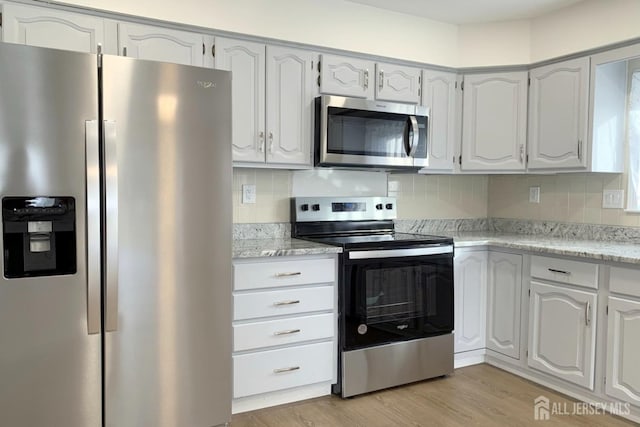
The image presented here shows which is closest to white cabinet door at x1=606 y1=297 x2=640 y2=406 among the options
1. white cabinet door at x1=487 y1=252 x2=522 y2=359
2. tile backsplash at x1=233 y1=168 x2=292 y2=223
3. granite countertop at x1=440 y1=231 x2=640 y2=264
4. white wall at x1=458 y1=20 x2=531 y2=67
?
granite countertop at x1=440 y1=231 x2=640 y2=264

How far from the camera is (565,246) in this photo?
2900 millimetres

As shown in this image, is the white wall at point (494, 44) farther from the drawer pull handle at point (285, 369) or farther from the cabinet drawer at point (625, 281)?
the drawer pull handle at point (285, 369)

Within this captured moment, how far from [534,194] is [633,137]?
30.0 inches

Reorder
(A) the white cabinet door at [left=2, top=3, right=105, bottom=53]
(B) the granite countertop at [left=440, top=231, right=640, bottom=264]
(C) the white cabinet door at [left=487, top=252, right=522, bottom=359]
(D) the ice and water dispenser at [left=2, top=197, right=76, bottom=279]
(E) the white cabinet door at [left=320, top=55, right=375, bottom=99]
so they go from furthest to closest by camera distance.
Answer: (C) the white cabinet door at [left=487, top=252, right=522, bottom=359] → (E) the white cabinet door at [left=320, top=55, right=375, bottom=99] → (B) the granite countertop at [left=440, top=231, right=640, bottom=264] → (A) the white cabinet door at [left=2, top=3, right=105, bottom=53] → (D) the ice and water dispenser at [left=2, top=197, right=76, bottom=279]

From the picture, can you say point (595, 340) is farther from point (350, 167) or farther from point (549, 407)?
point (350, 167)

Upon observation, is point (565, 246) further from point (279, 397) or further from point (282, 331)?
point (279, 397)

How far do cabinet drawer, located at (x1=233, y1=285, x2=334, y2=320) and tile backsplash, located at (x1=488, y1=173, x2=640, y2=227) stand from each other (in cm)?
189

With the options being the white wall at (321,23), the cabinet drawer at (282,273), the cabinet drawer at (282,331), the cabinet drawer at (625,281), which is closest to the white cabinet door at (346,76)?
the white wall at (321,23)

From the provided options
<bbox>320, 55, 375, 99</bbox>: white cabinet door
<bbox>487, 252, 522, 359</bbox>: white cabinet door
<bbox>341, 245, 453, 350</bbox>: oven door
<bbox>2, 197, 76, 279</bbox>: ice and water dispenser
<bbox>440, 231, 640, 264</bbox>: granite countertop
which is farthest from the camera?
<bbox>487, 252, 522, 359</bbox>: white cabinet door

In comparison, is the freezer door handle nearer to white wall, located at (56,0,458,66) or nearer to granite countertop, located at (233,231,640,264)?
granite countertop, located at (233,231,640,264)

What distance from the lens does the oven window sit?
2.79 meters

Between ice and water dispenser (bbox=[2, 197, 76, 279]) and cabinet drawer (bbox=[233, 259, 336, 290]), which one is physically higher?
ice and water dispenser (bbox=[2, 197, 76, 279])

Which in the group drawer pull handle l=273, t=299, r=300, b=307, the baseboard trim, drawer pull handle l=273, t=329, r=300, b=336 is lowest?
the baseboard trim

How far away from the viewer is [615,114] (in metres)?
3.16
